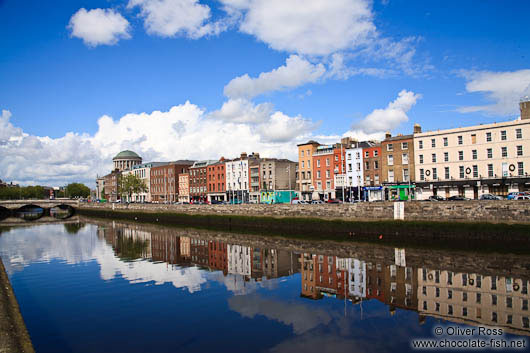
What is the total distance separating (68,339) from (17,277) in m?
15.8

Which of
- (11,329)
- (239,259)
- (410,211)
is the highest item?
(410,211)

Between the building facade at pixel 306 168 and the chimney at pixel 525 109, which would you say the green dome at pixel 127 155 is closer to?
the building facade at pixel 306 168

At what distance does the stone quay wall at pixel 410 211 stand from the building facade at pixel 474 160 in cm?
1891

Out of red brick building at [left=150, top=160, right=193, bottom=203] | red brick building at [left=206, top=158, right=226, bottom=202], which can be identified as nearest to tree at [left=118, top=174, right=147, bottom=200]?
red brick building at [left=150, top=160, right=193, bottom=203]

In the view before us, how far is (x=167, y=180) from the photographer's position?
120m

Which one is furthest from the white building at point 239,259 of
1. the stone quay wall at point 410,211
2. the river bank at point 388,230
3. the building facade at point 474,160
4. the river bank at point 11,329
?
the building facade at point 474,160

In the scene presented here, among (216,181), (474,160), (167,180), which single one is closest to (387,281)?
(474,160)

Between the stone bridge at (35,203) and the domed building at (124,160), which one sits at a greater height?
the domed building at (124,160)

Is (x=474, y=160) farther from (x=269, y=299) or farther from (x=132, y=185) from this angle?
(x=132, y=185)

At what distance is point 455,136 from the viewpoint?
5869cm

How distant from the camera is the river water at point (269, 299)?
15.4 meters

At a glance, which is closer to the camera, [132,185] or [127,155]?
[132,185]

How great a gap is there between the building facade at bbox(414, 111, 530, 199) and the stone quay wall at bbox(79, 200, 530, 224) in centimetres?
1891

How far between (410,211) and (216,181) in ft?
216
